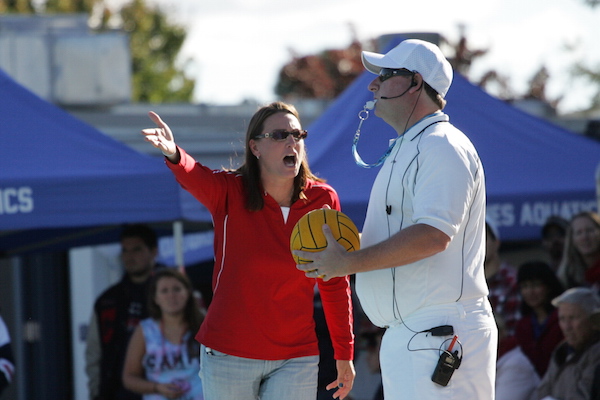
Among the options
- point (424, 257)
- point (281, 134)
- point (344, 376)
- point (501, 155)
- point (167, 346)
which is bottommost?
point (344, 376)

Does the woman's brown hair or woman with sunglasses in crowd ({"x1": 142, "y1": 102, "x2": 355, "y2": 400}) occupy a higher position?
the woman's brown hair

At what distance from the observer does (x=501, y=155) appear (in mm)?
6488

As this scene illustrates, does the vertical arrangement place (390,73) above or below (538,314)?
above

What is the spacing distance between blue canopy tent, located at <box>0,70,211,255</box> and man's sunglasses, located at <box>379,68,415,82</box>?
236cm

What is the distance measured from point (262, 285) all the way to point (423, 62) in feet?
3.69

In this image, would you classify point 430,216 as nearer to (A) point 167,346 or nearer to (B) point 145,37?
(A) point 167,346

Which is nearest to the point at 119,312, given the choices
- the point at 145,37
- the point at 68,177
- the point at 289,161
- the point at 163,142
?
the point at 68,177

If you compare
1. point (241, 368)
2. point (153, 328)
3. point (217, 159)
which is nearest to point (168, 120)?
point (217, 159)

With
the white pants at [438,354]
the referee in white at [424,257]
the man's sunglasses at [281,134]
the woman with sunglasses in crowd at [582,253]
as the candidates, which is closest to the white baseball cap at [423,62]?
the referee in white at [424,257]

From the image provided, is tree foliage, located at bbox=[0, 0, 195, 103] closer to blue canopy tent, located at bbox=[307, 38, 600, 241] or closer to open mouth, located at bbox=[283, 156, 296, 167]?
blue canopy tent, located at bbox=[307, 38, 600, 241]

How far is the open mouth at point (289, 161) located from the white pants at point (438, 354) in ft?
3.08

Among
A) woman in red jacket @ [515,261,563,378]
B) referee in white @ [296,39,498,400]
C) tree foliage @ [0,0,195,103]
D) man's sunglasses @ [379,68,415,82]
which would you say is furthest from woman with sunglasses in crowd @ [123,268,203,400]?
tree foliage @ [0,0,195,103]

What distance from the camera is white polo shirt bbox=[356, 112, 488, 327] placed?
299 centimetres

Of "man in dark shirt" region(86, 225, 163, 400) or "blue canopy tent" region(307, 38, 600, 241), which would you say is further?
"man in dark shirt" region(86, 225, 163, 400)
